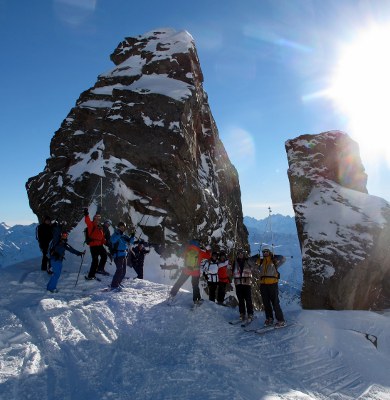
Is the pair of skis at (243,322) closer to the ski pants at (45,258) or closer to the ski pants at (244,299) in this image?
the ski pants at (244,299)

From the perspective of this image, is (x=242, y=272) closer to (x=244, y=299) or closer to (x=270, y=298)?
(x=244, y=299)

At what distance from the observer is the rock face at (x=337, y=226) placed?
29.2 meters

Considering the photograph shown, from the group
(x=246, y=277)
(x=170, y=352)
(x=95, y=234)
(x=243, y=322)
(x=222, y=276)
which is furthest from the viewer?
(x=95, y=234)

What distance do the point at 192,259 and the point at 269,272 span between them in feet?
8.69

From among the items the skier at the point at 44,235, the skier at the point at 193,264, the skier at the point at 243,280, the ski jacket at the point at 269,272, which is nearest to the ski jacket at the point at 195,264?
the skier at the point at 193,264

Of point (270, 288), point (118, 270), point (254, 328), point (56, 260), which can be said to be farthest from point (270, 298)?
point (56, 260)

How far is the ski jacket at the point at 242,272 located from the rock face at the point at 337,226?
20249 millimetres

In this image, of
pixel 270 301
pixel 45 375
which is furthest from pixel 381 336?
pixel 45 375

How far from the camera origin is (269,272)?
10.3 meters

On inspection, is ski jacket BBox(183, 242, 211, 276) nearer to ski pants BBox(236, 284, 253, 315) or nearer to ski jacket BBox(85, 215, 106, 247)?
ski pants BBox(236, 284, 253, 315)

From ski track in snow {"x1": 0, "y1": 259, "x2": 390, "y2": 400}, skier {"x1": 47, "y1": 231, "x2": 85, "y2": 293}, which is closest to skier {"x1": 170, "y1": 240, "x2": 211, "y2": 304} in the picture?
ski track in snow {"x1": 0, "y1": 259, "x2": 390, "y2": 400}

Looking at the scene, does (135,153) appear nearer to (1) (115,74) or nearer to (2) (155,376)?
(1) (115,74)

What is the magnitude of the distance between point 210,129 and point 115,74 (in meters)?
12.7

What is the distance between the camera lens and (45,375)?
592cm
